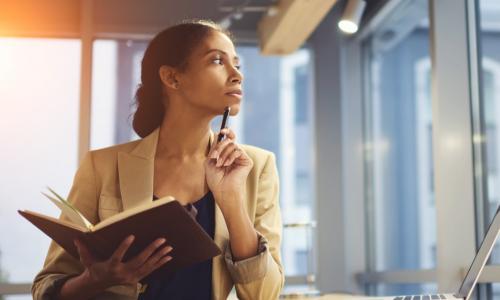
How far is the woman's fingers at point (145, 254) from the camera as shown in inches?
70.0

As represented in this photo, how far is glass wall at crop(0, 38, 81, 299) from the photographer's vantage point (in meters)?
5.05

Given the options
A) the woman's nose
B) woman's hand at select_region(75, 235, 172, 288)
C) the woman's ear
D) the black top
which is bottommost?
the black top

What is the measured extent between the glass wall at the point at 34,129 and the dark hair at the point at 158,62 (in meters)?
2.87

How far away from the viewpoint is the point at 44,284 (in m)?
1.98

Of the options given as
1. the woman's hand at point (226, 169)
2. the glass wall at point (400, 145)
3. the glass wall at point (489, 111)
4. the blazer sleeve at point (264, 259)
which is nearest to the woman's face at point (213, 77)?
the woman's hand at point (226, 169)

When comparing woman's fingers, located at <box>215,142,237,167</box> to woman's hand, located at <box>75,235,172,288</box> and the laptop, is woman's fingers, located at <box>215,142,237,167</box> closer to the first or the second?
woman's hand, located at <box>75,235,172,288</box>

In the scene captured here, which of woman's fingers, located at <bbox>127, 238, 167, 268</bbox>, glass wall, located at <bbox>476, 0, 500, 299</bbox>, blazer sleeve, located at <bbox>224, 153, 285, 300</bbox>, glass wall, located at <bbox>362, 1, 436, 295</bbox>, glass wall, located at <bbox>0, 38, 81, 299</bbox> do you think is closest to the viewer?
woman's fingers, located at <bbox>127, 238, 167, 268</bbox>

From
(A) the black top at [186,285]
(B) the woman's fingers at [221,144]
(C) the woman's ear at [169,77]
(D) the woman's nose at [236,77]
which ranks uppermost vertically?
(C) the woman's ear at [169,77]

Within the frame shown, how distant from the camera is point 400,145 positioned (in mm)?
5086

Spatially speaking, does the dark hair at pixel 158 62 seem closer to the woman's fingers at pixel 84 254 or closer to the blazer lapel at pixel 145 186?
the blazer lapel at pixel 145 186

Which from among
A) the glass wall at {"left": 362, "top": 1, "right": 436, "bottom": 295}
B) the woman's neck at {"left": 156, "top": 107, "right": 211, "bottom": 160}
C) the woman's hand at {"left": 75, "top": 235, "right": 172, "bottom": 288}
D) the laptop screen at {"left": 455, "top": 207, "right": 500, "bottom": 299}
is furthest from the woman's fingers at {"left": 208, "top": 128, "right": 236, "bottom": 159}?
the glass wall at {"left": 362, "top": 1, "right": 436, "bottom": 295}

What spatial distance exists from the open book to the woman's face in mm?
453

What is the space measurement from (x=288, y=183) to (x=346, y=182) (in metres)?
0.51

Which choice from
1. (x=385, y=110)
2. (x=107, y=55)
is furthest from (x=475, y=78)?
(x=107, y=55)
